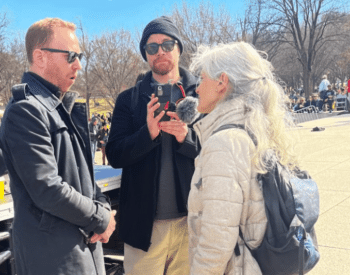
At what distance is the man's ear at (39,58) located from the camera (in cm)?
182

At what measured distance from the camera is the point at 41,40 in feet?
5.96

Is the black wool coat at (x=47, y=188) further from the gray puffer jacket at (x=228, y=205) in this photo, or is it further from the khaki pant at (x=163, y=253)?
the khaki pant at (x=163, y=253)

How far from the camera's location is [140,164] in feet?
7.88

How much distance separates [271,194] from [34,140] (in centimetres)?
100

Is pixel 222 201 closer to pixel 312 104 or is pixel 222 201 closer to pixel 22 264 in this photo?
pixel 22 264

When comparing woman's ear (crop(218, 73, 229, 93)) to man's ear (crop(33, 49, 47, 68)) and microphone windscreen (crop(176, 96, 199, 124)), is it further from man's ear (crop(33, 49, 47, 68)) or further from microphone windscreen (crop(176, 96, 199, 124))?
man's ear (crop(33, 49, 47, 68))

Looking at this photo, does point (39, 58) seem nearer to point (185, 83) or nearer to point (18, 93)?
point (18, 93)

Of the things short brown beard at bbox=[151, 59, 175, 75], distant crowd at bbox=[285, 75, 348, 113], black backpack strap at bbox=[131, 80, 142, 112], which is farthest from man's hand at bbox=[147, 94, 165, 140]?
distant crowd at bbox=[285, 75, 348, 113]

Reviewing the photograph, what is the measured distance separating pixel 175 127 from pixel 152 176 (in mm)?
325

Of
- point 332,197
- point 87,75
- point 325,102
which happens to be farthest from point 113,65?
point 332,197

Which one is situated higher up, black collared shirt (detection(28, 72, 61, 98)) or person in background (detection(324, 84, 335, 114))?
black collared shirt (detection(28, 72, 61, 98))

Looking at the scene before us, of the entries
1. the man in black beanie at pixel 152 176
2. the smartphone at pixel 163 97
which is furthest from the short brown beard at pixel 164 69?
the smartphone at pixel 163 97

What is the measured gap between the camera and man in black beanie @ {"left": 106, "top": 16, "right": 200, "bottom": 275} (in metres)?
2.31

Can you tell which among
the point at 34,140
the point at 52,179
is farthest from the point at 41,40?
the point at 52,179
